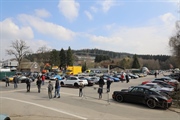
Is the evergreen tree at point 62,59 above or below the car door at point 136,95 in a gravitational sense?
above

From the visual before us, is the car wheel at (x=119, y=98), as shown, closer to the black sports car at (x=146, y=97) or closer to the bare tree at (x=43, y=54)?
the black sports car at (x=146, y=97)

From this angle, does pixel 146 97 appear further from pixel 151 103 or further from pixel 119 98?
pixel 119 98

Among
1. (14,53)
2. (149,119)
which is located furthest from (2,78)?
(149,119)

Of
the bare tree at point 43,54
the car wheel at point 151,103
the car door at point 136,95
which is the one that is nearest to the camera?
the car wheel at point 151,103

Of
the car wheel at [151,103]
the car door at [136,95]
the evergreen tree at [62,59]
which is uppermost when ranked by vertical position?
the evergreen tree at [62,59]

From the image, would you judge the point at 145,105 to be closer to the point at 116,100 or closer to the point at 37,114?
the point at 116,100

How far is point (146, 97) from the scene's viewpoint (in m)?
15.9

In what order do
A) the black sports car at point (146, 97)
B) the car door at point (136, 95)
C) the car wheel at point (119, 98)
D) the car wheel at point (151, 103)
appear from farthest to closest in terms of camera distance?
the car wheel at point (119, 98) → the car door at point (136, 95) → the car wheel at point (151, 103) → the black sports car at point (146, 97)

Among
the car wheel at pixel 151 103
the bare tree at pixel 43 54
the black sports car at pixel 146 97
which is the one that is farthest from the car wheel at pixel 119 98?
the bare tree at pixel 43 54

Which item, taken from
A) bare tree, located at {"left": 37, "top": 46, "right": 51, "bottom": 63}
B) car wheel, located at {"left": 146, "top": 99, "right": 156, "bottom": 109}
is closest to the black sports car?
car wheel, located at {"left": 146, "top": 99, "right": 156, "bottom": 109}

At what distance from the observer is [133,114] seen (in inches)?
520

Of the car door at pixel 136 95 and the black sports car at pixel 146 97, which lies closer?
the black sports car at pixel 146 97

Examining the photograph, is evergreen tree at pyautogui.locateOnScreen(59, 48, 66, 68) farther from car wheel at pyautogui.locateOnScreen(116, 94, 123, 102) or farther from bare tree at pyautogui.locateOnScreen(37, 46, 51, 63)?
car wheel at pyautogui.locateOnScreen(116, 94, 123, 102)

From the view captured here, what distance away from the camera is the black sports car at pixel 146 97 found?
49.9ft
